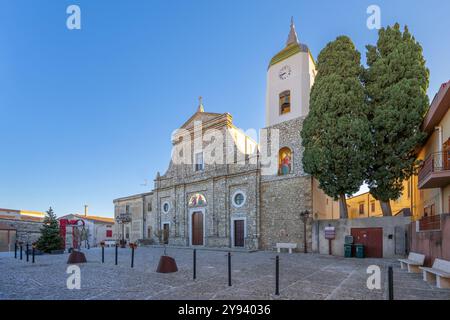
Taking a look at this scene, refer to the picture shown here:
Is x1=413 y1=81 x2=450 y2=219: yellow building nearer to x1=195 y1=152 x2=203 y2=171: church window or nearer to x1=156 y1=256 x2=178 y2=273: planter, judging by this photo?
x1=156 y1=256 x2=178 y2=273: planter

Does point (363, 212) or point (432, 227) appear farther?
point (363, 212)

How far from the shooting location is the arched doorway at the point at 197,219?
24.2 m

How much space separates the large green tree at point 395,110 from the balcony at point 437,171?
2.28 meters

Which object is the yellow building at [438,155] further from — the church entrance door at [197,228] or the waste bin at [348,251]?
the church entrance door at [197,228]

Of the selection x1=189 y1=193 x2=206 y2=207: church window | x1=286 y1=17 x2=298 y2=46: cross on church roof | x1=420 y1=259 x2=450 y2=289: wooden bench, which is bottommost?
x1=420 y1=259 x2=450 y2=289: wooden bench

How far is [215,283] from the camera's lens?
7840mm

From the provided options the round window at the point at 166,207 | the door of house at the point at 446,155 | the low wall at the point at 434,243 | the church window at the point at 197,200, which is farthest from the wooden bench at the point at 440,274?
the round window at the point at 166,207

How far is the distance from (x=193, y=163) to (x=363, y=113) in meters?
16.0

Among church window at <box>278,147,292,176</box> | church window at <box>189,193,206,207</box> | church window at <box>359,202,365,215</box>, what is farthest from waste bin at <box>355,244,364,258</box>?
church window at <box>359,202,365,215</box>

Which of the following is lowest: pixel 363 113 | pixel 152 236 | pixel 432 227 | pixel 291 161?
pixel 152 236

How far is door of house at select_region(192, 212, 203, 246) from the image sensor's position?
24.3m

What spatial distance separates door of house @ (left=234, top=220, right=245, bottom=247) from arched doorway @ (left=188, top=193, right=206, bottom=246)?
3.56 metres

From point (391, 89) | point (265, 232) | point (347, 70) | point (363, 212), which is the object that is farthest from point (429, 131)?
point (363, 212)
